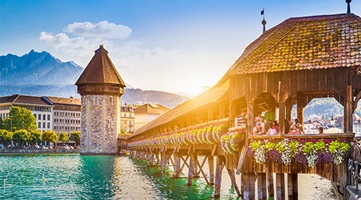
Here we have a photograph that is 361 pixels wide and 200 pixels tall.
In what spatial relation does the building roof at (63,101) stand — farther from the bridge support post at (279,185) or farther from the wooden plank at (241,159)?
the bridge support post at (279,185)

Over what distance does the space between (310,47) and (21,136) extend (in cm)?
9058

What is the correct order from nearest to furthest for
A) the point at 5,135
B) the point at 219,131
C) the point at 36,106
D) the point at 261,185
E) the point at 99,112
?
the point at 261,185 → the point at 219,131 → the point at 99,112 → the point at 5,135 → the point at 36,106

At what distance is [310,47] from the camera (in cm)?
1391

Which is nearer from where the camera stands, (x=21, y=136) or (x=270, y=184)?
(x=270, y=184)

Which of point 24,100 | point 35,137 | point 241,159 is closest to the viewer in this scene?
point 241,159

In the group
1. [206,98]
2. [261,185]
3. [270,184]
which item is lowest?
[270,184]

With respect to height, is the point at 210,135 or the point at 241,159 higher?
the point at 210,135

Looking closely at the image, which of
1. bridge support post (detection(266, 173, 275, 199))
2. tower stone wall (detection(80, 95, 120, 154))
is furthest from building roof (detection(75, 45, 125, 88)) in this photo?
bridge support post (detection(266, 173, 275, 199))

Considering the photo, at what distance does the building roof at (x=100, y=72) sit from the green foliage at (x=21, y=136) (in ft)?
80.4

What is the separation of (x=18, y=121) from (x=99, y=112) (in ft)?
106

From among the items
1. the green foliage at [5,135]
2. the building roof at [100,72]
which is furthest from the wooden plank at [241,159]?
the green foliage at [5,135]

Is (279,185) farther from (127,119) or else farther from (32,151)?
(127,119)

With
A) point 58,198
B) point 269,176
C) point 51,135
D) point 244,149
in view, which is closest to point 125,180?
point 58,198

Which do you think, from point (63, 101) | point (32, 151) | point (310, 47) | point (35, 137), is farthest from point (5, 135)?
point (310, 47)
